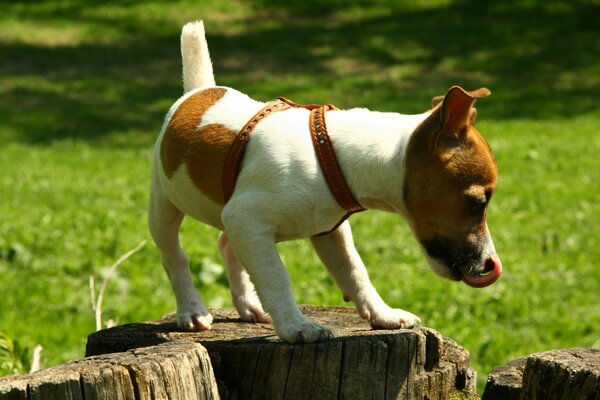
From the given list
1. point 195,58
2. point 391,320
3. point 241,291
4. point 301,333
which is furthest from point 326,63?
point 301,333

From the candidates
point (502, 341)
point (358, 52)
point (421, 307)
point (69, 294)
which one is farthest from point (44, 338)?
point (358, 52)

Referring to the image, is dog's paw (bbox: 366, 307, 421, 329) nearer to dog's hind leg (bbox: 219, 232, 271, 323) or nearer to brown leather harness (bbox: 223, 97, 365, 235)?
brown leather harness (bbox: 223, 97, 365, 235)

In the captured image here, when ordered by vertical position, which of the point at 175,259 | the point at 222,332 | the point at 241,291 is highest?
the point at 175,259

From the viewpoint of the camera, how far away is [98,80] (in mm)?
17281

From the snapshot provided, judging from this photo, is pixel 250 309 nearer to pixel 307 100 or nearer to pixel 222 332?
pixel 222 332

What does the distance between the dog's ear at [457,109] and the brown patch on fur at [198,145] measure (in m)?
0.89

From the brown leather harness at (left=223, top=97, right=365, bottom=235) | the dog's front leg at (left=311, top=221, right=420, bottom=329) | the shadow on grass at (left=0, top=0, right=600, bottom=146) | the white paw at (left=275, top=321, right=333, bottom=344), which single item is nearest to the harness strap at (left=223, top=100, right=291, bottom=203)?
the brown leather harness at (left=223, top=97, right=365, bottom=235)

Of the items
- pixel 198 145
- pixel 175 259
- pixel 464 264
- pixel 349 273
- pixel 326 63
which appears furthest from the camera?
pixel 326 63

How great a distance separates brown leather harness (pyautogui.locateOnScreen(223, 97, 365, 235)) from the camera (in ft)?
12.2

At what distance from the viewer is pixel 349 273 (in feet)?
13.7

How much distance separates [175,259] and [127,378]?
1331 mm

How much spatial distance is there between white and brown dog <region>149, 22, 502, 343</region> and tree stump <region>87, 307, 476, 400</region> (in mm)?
92

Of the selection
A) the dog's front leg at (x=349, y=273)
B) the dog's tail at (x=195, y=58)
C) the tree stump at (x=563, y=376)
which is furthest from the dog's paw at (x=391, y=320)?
the dog's tail at (x=195, y=58)

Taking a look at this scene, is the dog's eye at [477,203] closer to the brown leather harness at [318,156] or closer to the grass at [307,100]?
the brown leather harness at [318,156]
